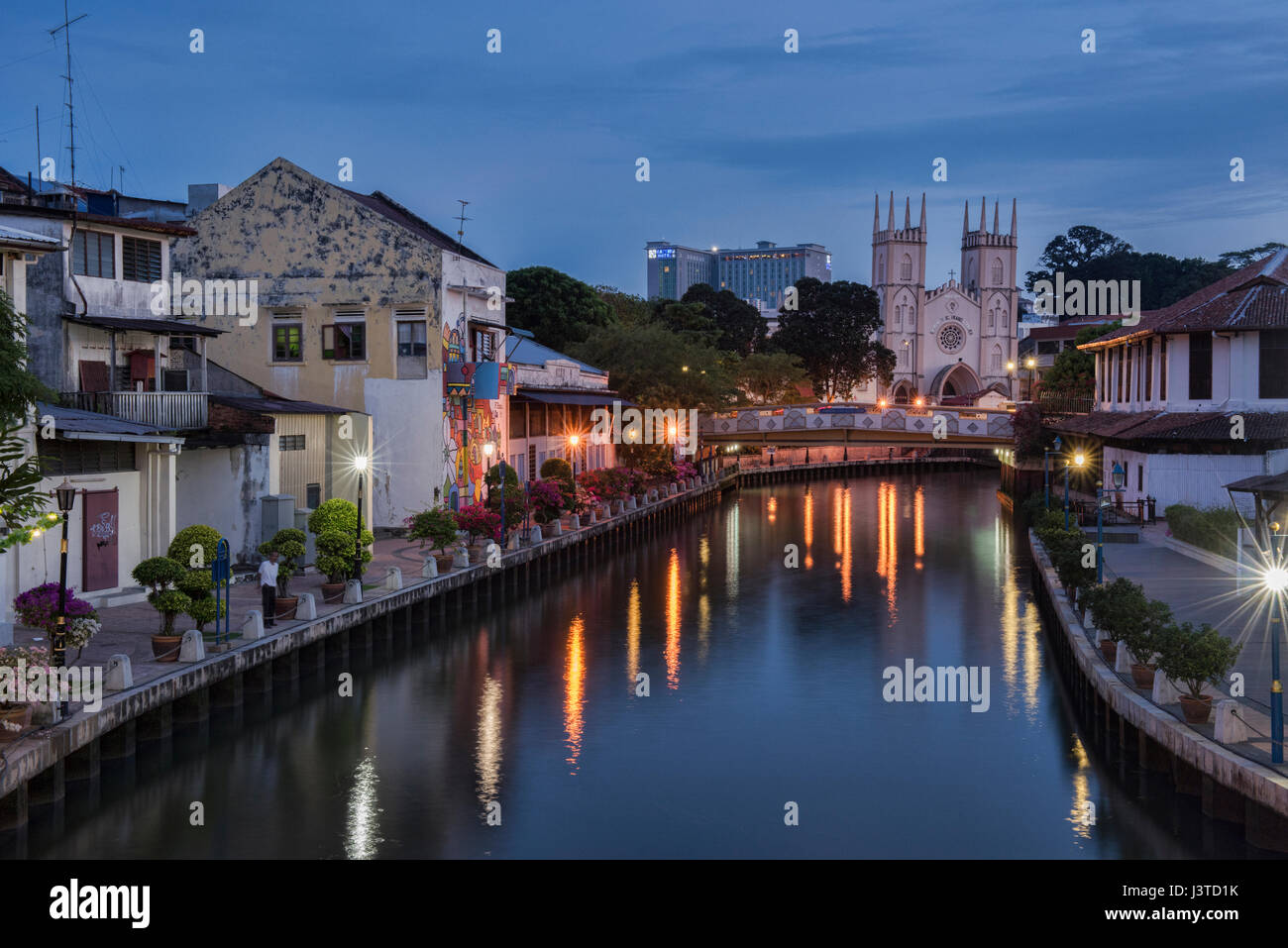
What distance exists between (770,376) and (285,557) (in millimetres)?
78139

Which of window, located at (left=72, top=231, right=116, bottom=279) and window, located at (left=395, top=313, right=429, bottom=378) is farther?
window, located at (left=395, top=313, right=429, bottom=378)

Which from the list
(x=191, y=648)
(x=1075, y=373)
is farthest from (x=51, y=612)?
(x=1075, y=373)

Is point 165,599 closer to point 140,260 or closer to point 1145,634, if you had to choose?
point 140,260

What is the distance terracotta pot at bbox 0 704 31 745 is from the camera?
19.9m

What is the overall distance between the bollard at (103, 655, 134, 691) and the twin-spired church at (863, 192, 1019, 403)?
137819 mm

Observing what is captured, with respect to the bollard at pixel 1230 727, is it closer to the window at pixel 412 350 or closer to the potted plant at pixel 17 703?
the potted plant at pixel 17 703

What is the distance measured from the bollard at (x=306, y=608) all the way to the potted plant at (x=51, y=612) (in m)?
8.43

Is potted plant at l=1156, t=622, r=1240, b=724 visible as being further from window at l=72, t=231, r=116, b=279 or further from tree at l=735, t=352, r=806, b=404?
tree at l=735, t=352, r=806, b=404

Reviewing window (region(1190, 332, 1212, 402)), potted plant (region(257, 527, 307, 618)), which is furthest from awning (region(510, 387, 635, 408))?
window (region(1190, 332, 1212, 402))

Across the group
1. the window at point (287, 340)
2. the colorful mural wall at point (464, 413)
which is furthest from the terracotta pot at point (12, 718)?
the window at point (287, 340)
